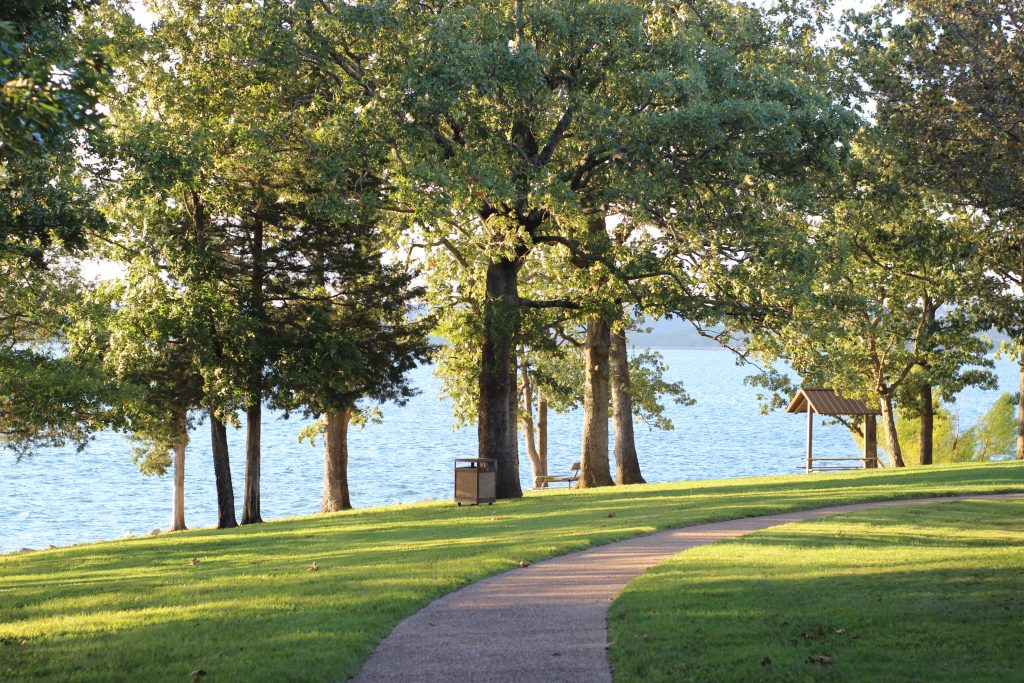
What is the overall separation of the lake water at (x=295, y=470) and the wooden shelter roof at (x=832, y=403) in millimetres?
14128

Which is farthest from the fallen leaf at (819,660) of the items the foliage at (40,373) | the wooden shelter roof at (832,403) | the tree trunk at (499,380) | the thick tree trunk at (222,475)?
the wooden shelter roof at (832,403)

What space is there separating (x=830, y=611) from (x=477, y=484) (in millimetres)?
13075

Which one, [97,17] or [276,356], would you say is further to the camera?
[276,356]

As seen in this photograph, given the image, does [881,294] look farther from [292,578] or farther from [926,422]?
[292,578]

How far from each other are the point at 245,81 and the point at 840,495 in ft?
49.5

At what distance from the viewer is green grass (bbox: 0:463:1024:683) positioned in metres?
8.13

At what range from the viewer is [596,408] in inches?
1136

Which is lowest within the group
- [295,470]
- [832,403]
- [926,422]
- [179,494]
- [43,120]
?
[295,470]

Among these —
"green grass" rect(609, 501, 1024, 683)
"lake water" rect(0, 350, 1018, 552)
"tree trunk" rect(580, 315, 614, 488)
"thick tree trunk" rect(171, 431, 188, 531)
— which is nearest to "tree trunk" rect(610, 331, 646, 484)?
"tree trunk" rect(580, 315, 614, 488)

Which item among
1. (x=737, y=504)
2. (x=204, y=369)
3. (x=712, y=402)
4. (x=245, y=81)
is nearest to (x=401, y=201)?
(x=245, y=81)

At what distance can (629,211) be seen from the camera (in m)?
20.9

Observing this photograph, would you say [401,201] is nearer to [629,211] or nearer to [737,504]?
[629,211]

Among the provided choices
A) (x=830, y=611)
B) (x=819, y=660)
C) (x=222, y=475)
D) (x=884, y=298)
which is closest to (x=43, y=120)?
(x=819, y=660)

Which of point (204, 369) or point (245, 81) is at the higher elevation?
point (245, 81)
